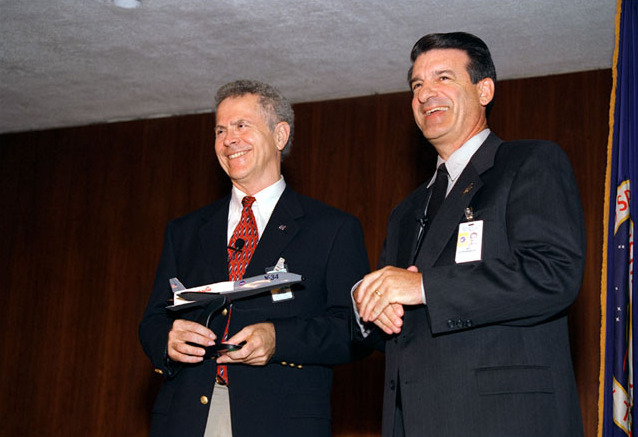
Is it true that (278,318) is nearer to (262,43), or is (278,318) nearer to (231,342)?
(231,342)

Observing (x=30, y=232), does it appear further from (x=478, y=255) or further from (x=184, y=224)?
(x=478, y=255)

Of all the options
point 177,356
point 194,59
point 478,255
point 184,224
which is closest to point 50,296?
point 194,59

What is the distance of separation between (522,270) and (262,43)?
11.0ft

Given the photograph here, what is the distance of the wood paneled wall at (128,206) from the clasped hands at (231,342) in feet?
9.61

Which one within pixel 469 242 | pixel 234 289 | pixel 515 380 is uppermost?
pixel 469 242

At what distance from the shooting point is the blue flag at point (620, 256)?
3.03 metres

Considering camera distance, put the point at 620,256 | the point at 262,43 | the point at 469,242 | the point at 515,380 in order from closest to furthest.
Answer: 1. the point at 515,380
2. the point at 469,242
3. the point at 620,256
4. the point at 262,43

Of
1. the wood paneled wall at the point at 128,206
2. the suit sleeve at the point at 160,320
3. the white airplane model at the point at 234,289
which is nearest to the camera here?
the white airplane model at the point at 234,289

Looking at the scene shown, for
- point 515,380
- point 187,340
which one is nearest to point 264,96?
point 187,340

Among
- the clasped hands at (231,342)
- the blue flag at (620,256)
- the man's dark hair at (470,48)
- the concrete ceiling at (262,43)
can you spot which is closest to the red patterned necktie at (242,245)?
the clasped hands at (231,342)

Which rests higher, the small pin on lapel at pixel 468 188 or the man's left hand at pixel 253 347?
the small pin on lapel at pixel 468 188

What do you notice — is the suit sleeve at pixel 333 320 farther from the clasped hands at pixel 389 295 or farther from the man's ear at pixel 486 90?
the man's ear at pixel 486 90

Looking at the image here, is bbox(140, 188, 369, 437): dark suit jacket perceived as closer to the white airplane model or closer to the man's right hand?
the man's right hand

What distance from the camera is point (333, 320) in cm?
284
